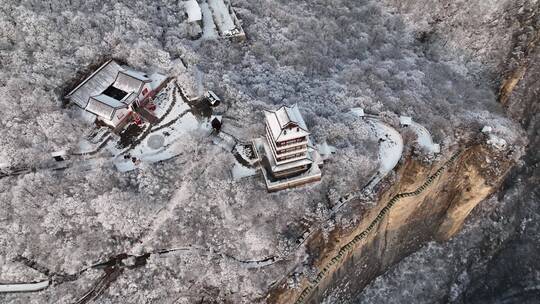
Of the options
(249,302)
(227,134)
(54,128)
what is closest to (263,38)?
(227,134)

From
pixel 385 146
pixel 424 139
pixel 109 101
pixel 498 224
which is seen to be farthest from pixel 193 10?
pixel 498 224

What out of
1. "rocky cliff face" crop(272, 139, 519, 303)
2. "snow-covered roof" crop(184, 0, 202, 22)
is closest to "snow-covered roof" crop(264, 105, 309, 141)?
"rocky cliff face" crop(272, 139, 519, 303)

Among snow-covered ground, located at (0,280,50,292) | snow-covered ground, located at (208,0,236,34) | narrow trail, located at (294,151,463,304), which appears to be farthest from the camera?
snow-covered ground, located at (208,0,236,34)

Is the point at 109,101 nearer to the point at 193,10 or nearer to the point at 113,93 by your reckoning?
the point at 113,93

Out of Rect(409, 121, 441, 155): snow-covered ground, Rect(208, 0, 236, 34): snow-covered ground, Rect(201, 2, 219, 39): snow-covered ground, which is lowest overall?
Rect(409, 121, 441, 155): snow-covered ground

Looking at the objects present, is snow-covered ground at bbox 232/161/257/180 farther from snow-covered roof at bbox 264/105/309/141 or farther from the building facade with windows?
the building facade with windows

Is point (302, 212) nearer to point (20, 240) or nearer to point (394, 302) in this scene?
point (394, 302)
